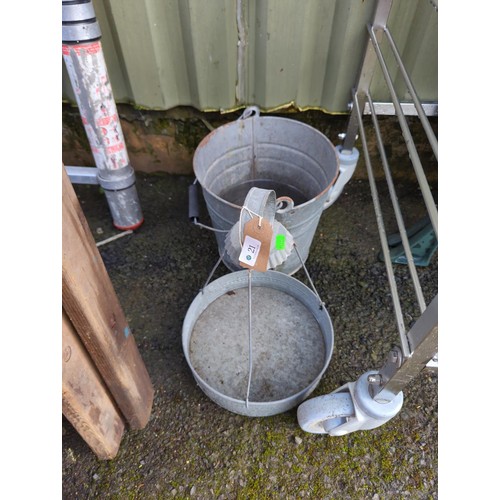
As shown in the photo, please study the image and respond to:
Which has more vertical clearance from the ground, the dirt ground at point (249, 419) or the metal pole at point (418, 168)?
the metal pole at point (418, 168)

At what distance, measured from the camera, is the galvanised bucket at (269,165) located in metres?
1.76

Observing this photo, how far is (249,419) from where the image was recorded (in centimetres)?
162

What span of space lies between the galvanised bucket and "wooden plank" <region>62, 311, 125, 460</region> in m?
0.84

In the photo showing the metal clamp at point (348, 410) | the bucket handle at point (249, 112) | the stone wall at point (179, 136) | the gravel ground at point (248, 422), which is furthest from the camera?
the stone wall at point (179, 136)

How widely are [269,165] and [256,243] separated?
4.20 feet

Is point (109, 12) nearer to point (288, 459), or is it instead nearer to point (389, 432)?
point (288, 459)

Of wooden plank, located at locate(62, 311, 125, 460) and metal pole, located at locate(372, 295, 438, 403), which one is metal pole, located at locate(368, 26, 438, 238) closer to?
metal pole, located at locate(372, 295, 438, 403)

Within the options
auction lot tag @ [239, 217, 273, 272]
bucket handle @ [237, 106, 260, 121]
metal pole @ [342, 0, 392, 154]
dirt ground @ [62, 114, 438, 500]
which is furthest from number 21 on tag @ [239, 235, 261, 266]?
metal pole @ [342, 0, 392, 154]

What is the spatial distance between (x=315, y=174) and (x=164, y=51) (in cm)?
107

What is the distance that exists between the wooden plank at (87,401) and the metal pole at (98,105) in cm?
119

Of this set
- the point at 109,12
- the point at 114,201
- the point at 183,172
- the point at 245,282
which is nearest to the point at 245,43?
the point at 109,12

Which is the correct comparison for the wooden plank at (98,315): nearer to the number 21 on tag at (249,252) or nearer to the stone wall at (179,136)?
the number 21 on tag at (249,252)

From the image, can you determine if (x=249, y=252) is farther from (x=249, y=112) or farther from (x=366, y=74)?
(x=366, y=74)

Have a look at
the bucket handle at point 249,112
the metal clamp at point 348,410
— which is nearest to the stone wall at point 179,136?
the bucket handle at point 249,112
